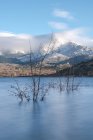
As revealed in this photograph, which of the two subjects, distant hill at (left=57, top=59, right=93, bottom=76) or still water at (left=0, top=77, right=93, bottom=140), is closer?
still water at (left=0, top=77, right=93, bottom=140)

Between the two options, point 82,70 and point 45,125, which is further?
point 82,70

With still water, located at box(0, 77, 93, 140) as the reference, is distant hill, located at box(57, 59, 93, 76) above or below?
above

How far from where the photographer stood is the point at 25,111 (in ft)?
96.2

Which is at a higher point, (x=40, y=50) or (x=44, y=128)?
(x=40, y=50)

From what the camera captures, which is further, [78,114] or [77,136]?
[78,114]

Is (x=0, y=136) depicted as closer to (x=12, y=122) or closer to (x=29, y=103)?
(x=12, y=122)

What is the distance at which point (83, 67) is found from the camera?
16138 cm

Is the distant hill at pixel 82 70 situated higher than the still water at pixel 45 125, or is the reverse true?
the distant hill at pixel 82 70

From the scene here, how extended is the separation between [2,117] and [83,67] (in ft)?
451

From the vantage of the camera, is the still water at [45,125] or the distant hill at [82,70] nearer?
the still water at [45,125]

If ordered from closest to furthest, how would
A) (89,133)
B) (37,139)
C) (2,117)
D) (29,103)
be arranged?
(37,139) < (89,133) < (2,117) < (29,103)

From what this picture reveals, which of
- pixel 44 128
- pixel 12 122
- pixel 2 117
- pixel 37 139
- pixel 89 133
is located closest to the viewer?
pixel 37 139

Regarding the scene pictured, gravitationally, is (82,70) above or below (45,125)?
above

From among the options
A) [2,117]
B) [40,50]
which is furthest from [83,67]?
[2,117]
